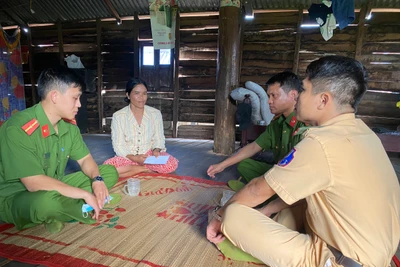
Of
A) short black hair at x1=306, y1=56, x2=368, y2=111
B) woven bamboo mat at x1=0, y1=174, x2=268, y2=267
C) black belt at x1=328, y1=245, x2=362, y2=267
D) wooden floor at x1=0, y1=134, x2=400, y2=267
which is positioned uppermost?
short black hair at x1=306, y1=56, x2=368, y2=111

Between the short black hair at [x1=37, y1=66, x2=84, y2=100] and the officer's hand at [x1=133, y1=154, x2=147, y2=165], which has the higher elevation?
the short black hair at [x1=37, y1=66, x2=84, y2=100]

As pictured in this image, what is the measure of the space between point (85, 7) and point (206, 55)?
140 inches

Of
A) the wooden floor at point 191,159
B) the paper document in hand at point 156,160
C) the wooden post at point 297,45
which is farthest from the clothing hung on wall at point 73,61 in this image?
the wooden post at point 297,45

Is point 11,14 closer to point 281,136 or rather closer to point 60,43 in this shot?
point 60,43

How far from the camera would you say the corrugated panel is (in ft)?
19.5

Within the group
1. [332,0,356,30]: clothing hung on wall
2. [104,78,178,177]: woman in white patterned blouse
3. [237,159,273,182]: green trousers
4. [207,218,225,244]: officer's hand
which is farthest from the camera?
[332,0,356,30]: clothing hung on wall

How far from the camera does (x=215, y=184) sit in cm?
273

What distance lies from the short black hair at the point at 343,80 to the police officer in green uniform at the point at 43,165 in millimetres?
1540

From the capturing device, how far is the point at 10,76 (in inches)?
239

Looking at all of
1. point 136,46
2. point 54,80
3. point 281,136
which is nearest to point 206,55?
point 136,46

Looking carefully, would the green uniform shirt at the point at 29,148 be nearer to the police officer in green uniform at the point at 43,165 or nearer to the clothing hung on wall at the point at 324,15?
the police officer in green uniform at the point at 43,165

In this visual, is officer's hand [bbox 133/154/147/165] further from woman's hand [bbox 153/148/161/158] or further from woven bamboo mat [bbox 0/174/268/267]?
woven bamboo mat [bbox 0/174/268/267]

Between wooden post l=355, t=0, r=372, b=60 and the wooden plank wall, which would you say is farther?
the wooden plank wall

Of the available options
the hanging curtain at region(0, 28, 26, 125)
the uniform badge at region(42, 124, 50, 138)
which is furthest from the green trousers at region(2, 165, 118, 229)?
the hanging curtain at region(0, 28, 26, 125)
